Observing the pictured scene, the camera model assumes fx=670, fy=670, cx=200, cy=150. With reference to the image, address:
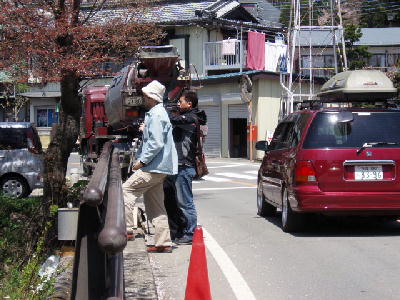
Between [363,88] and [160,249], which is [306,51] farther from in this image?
[160,249]

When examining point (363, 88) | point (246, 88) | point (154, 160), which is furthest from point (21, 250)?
point (246, 88)

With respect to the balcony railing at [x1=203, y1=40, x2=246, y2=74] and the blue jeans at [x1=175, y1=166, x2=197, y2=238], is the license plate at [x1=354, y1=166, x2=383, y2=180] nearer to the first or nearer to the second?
the blue jeans at [x1=175, y1=166, x2=197, y2=238]

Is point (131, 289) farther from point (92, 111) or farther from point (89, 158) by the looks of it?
point (92, 111)

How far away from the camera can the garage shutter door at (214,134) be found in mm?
38912

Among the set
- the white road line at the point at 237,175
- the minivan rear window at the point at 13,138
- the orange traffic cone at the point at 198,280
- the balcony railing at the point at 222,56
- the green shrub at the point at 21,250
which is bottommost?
the white road line at the point at 237,175

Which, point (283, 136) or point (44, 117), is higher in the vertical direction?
point (44, 117)

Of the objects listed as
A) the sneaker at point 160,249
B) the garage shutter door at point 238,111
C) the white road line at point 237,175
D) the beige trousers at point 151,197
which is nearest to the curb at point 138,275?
the sneaker at point 160,249

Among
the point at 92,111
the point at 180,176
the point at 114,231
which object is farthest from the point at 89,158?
Answer: the point at 114,231

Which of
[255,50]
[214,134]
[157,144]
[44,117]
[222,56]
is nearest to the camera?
[157,144]

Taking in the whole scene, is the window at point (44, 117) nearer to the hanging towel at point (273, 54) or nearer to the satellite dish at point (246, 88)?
the hanging towel at point (273, 54)

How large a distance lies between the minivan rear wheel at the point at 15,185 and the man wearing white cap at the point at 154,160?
908 cm

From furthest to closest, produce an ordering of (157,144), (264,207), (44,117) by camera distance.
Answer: (44,117), (264,207), (157,144)

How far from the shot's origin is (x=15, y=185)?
16703 mm

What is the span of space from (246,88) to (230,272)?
28568 millimetres
